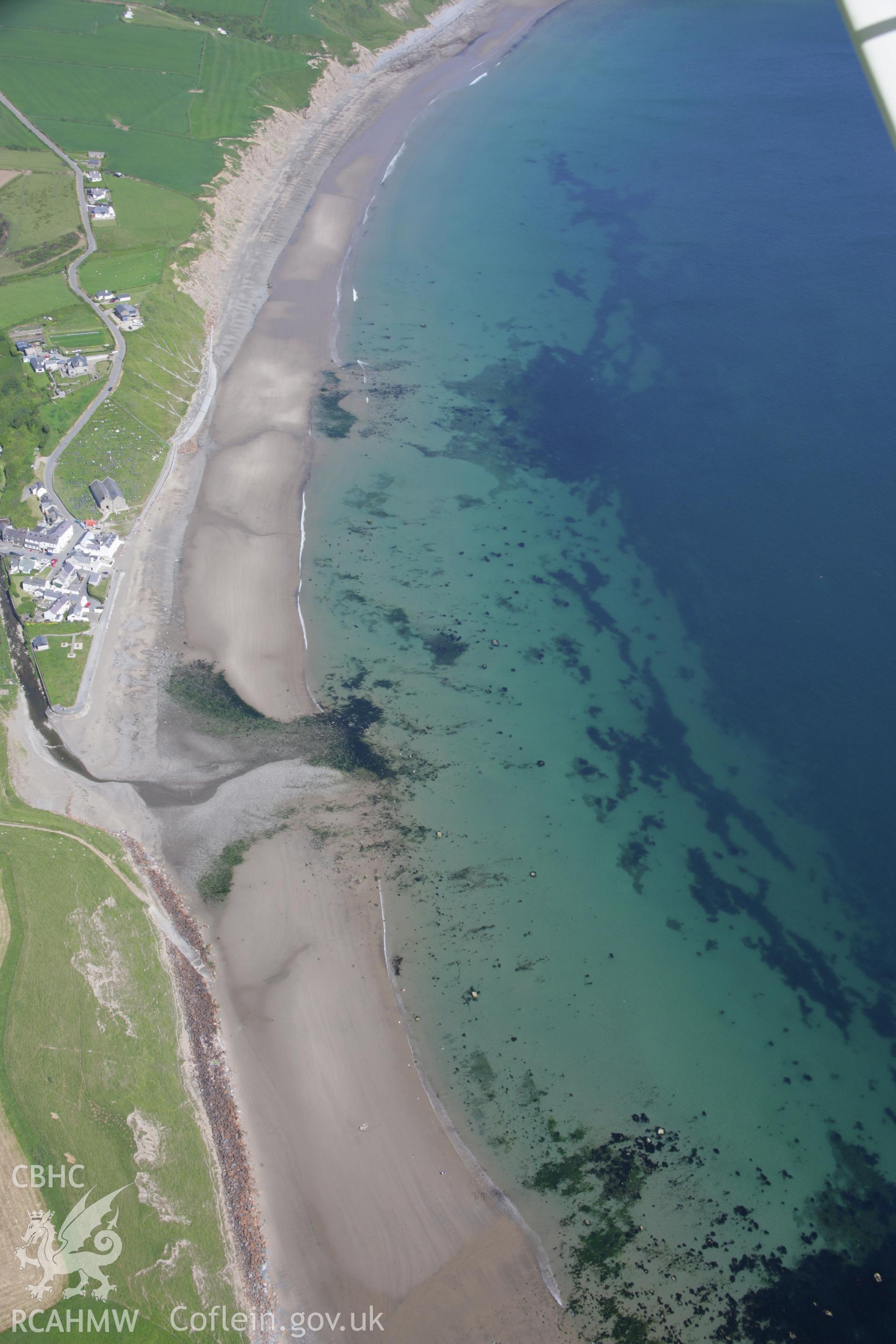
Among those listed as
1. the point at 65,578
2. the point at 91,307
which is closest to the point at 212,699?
the point at 65,578

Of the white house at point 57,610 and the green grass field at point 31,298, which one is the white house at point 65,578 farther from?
the green grass field at point 31,298

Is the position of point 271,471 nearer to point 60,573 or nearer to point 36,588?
point 60,573

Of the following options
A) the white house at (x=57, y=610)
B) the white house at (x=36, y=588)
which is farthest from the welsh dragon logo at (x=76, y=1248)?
the white house at (x=36, y=588)

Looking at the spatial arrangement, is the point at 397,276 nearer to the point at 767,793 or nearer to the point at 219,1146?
the point at 767,793

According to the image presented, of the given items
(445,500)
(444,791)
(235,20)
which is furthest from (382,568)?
(235,20)

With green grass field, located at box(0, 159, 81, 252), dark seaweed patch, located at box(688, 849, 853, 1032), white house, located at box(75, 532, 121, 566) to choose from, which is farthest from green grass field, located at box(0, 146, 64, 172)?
dark seaweed patch, located at box(688, 849, 853, 1032)
